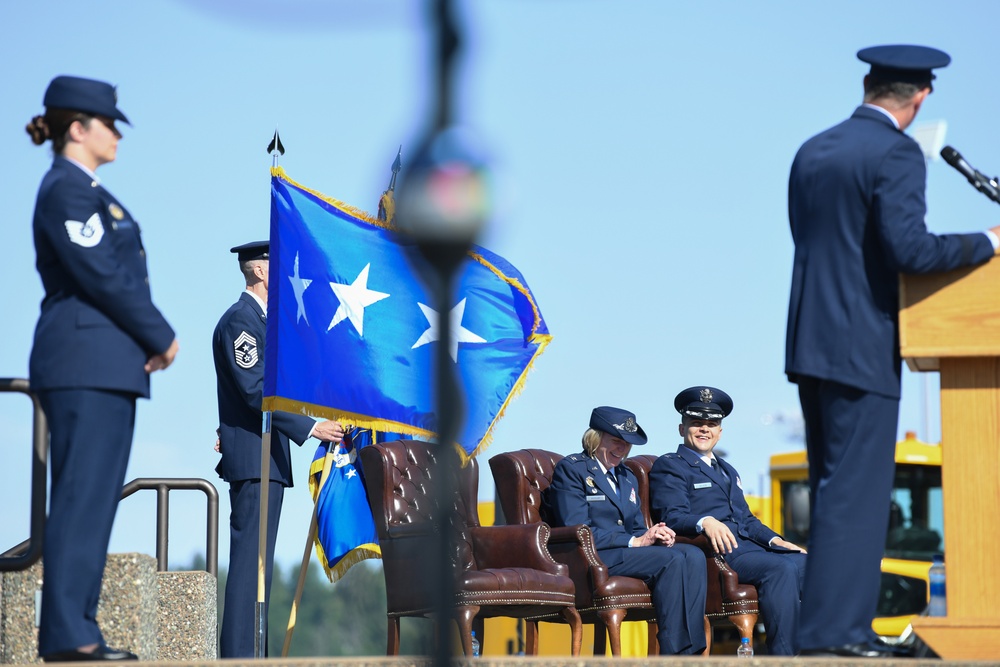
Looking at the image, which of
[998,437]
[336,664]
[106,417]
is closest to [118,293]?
[106,417]

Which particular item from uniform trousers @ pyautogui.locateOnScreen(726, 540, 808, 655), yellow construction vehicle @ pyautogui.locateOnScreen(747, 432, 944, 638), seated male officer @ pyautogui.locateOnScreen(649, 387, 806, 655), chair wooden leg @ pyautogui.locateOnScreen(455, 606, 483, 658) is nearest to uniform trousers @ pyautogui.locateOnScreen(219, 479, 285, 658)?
chair wooden leg @ pyautogui.locateOnScreen(455, 606, 483, 658)

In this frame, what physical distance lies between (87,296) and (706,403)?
14.2ft

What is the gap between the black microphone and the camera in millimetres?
5199

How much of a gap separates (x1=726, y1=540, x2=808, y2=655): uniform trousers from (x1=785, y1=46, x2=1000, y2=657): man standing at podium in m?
3.10

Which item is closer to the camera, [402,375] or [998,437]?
[998,437]

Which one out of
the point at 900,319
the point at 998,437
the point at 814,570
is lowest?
the point at 814,570

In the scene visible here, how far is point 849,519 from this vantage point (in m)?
4.81

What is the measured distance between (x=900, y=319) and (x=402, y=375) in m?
3.96

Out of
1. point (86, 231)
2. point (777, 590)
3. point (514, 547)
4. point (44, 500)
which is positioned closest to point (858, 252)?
point (86, 231)

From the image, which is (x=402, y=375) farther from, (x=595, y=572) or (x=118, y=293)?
(x=118, y=293)

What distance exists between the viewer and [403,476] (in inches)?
307

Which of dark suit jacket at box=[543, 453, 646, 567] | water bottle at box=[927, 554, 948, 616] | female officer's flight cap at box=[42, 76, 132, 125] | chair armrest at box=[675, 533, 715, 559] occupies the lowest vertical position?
water bottle at box=[927, 554, 948, 616]

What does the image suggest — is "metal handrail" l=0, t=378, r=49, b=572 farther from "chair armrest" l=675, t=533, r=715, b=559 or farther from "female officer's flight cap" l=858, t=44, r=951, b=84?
"chair armrest" l=675, t=533, r=715, b=559

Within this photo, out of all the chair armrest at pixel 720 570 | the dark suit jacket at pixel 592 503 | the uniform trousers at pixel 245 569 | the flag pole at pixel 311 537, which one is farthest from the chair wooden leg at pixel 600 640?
the uniform trousers at pixel 245 569
